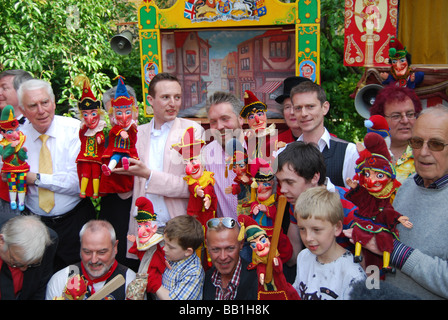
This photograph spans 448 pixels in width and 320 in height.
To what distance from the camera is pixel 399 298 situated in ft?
6.70

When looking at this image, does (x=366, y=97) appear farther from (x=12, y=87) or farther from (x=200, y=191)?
(x=12, y=87)

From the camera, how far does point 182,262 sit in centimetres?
300

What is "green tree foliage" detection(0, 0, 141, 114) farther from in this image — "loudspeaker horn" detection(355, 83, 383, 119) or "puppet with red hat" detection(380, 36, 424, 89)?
"puppet with red hat" detection(380, 36, 424, 89)

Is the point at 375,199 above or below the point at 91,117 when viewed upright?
below

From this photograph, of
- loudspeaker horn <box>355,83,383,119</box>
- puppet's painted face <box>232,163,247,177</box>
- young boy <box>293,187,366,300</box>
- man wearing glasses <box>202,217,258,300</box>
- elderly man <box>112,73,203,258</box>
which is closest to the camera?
young boy <box>293,187,366,300</box>

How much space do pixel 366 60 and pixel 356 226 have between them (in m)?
2.99

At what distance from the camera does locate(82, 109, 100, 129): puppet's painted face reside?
335 cm

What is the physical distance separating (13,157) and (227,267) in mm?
1793

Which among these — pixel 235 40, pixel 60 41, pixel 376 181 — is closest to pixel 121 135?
pixel 376 181

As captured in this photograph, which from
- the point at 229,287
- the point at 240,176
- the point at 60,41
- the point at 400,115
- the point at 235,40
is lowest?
the point at 229,287

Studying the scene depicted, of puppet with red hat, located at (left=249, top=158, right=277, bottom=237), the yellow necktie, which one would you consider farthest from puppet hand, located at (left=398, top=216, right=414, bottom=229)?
the yellow necktie

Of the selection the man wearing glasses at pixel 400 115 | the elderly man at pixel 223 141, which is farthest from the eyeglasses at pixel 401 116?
the elderly man at pixel 223 141
